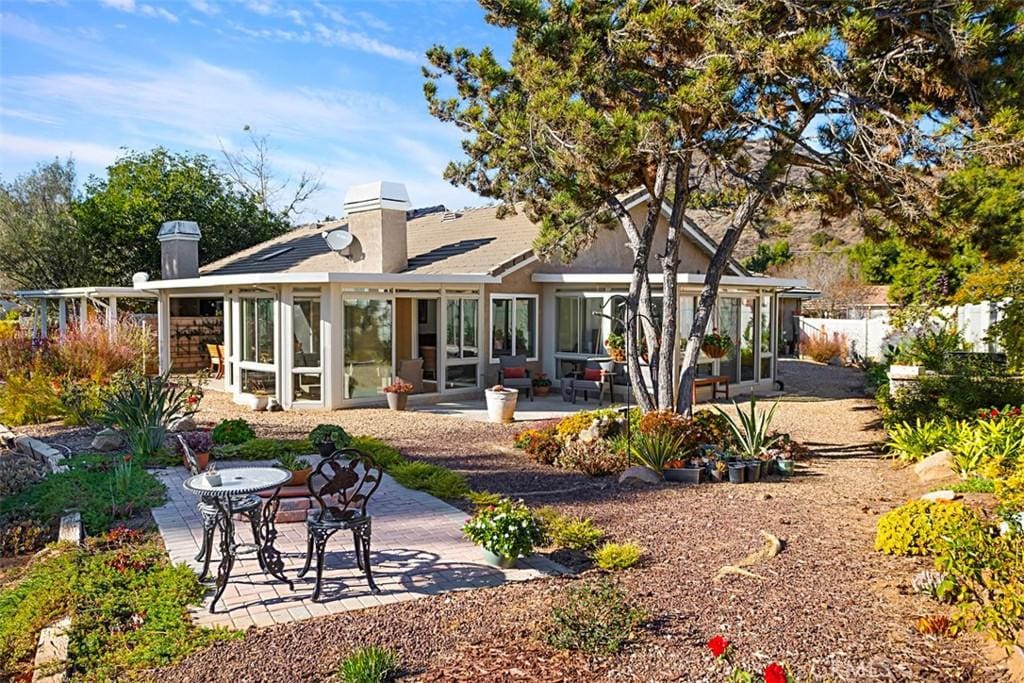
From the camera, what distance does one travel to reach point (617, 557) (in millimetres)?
6004

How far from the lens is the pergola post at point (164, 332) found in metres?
18.9

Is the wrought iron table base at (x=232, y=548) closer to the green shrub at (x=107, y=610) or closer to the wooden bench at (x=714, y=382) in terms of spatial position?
the green shrub at (x=107, y=610)

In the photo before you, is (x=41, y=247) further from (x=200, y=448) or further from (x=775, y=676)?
(x=775, y=676)

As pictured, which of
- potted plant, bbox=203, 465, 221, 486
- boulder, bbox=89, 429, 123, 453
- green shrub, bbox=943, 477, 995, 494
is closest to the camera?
potted plant, bbox=203, 465, 221, 486

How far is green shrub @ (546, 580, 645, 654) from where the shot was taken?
448 centimetres

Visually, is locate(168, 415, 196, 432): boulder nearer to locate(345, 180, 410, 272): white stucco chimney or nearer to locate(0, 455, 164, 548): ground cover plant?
locate(0, 455, 164, 548): ground cover plant

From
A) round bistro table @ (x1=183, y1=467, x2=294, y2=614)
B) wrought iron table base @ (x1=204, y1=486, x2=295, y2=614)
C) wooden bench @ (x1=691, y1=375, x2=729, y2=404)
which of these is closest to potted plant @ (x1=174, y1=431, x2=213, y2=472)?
wrought iron table base @ (x1=204, y1=486, x2=295, y2=614)

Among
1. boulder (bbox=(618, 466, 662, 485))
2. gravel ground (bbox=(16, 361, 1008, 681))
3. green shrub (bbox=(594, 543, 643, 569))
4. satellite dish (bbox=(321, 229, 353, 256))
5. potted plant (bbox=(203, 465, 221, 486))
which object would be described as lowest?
gravel ground (bbox=(16, 361, 1008, 681))

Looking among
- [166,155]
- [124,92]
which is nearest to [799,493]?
[124,92]

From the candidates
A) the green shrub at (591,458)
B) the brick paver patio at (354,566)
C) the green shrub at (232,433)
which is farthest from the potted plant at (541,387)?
the brick paver patio at (354,566)

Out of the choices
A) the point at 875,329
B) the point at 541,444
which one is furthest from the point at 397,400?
the point at 875,329

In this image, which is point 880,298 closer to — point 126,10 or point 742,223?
point 742,223

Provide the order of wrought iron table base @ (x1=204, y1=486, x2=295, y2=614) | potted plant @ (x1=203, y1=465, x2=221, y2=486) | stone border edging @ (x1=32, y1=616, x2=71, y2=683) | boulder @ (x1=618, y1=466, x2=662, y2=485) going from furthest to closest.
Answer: boulder @ (x1=618, y1=466, x2=662, y2=485), potted plant @ (x1=203, y1=465, x2=221, y2=486), wrought iron table base @ (x1=204, y1=486, x2=295, y2=614), stone border edging @ (x1=32, y1=616, x2=71, y2=683)

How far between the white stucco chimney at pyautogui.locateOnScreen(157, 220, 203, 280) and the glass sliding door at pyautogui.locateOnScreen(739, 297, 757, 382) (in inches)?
552
